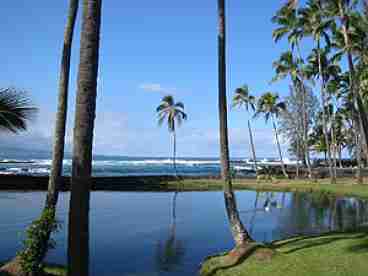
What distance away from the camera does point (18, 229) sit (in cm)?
1861

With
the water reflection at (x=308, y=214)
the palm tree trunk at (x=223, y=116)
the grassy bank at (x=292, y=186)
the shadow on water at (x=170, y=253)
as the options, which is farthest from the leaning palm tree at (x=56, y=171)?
the grassy bank at (x=292, y=186)

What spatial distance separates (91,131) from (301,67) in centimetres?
4407

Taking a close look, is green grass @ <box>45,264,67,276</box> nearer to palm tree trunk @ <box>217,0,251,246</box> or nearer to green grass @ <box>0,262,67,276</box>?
green grass @ <box>0,262,67,276</box>

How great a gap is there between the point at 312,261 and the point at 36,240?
645 cm

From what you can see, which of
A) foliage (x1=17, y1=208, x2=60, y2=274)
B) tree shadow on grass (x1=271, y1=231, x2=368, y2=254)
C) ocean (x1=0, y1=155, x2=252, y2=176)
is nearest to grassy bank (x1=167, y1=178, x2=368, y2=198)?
tree shadow on grass (x1=271, y1=231, x2=368, y2=254)

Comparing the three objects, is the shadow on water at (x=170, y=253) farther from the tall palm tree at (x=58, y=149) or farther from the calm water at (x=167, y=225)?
the tall palm tree at (x=58, y=149)

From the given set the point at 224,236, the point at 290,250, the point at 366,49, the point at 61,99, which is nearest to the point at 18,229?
the point at 224,236

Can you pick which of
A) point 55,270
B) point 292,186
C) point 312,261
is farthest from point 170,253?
point 292,186

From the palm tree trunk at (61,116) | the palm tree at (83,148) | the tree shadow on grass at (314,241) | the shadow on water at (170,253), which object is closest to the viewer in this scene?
the palm tree at (83,148)

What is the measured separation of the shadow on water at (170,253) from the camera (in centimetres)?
1249

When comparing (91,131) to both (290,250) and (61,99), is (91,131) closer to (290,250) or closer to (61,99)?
(61,99)

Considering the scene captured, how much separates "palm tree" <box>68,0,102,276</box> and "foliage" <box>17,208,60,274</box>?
3094mm

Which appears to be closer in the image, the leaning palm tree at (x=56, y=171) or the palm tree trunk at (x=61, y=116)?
the leaning palm tree at (x=56, y=171)

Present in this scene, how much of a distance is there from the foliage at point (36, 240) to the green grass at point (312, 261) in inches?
168
